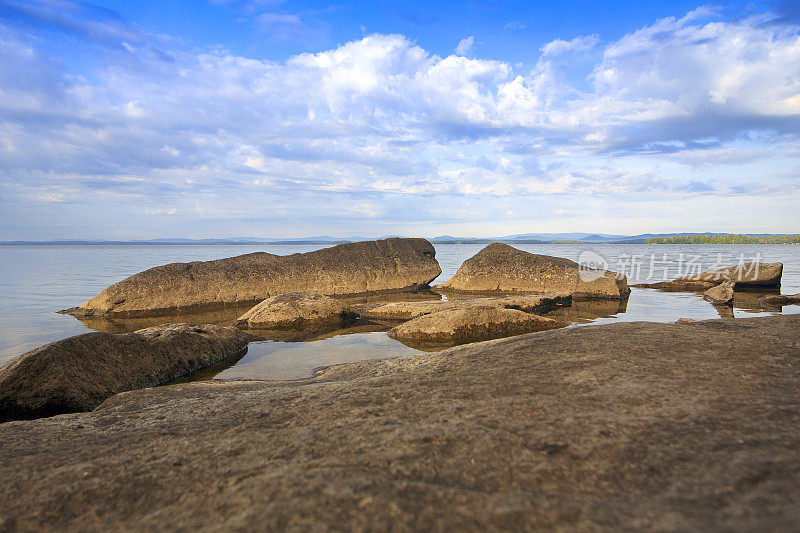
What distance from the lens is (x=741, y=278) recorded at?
14.5m

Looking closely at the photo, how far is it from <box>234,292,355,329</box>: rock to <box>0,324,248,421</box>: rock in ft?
7.03

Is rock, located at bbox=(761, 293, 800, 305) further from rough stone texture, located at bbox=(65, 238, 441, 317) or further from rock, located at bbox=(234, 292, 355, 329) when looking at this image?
rock, located at bbox=(234, 292, 355, 329)

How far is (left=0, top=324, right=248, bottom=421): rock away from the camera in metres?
4.15

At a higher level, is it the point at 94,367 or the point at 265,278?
the point at 265,278

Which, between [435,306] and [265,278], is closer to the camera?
[435,306]

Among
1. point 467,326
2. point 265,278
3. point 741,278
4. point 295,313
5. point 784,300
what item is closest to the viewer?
point 467,326

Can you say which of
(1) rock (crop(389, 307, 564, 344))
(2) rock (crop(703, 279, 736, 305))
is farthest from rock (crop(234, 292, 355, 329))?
(2) rock (crop(703, 279, 736, 305))

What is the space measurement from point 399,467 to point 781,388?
2.32 meters

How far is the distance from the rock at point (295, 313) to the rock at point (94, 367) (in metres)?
2.14

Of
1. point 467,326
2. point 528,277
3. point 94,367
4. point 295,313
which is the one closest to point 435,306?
point 467,326

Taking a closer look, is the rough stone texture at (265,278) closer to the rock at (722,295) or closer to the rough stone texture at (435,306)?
the rough stone texture at (435,306)

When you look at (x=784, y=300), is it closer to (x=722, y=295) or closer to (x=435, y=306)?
(x=722, y=295)

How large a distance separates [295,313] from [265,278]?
468 cm

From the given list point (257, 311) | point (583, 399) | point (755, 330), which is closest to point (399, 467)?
point (583, 399)
